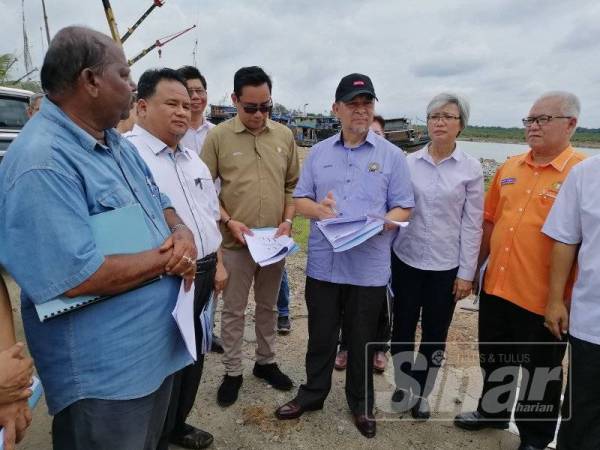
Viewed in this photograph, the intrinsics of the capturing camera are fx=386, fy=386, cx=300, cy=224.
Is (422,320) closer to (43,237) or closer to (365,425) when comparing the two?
(365,425)

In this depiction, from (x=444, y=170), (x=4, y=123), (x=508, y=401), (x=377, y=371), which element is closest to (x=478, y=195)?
(x=444, y=170)

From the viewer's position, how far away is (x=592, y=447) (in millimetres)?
1974

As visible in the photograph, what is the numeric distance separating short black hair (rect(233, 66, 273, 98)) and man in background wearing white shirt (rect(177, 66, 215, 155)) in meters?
0.79

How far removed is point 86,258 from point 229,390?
2.06 metres

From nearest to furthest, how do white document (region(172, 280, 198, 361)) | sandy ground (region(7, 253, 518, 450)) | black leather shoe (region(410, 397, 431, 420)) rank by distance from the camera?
white document (region(172, 280, 198, 361)) < sandy ground (region(7, 253, 518, 450)) < black leather shoe (region(410, 397, 431, 420))

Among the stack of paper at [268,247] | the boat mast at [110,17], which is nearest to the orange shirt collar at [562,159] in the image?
the stack of paper at [268,247]

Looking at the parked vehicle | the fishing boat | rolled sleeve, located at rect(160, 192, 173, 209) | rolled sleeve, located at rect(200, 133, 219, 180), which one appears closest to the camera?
rolled sleeve, located at rect(160, 192, 173, 209)

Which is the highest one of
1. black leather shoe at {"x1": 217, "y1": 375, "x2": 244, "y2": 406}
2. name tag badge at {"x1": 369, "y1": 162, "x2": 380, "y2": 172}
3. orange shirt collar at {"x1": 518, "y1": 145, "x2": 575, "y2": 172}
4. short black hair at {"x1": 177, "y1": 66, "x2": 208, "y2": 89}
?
short black hair at {"x1": 177, "y1": 66, "x2": 208, "y2": 89}

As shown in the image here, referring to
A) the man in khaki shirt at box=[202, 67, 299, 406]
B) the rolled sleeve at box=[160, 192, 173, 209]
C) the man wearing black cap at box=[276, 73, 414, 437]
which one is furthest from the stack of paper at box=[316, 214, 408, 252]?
the rolled sleeve at box=[160, 192, 173, 209]

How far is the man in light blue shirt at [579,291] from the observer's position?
1.90 metres

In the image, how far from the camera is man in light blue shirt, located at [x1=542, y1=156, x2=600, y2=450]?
1896mm

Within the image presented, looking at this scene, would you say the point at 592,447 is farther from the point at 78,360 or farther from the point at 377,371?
the point at 78,360

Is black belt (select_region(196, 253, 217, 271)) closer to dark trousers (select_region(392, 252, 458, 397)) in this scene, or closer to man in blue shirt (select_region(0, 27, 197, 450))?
man in blue shirt (select_region(0, 27, 197, 450))

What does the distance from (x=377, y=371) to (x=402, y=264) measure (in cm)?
114
